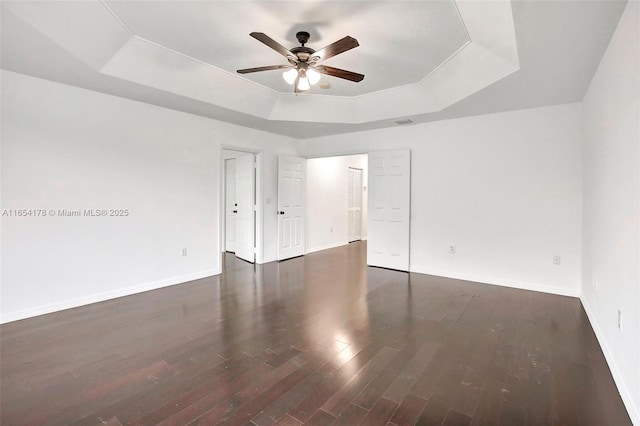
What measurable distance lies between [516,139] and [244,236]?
4857 mm

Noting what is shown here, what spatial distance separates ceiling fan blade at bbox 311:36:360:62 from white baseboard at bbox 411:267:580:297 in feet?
12.3

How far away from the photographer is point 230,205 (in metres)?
6.91

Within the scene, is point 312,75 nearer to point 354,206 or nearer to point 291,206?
point 291,206

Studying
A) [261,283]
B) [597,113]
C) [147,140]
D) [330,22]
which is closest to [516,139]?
[597,113]

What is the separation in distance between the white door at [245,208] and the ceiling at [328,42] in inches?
67.4

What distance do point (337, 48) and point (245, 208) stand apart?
13.8 ft

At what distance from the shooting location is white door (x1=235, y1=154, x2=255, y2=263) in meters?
6.00

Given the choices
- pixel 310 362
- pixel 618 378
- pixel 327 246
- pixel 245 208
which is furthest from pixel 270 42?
pixel 327 246

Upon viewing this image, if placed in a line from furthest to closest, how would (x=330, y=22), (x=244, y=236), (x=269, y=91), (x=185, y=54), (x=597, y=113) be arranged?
1. (x=244, y=236)
2. (x=269, y=91)
3. (x=185, y=54)
4. (x=597, y=113)
5. (x=330, y=22)

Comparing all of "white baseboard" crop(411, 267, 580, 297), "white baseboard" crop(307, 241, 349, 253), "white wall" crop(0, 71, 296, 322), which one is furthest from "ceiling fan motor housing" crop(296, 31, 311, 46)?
"white baseboard" crop(307, 241, 349, 253)

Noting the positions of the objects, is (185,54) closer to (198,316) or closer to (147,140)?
(147,140)

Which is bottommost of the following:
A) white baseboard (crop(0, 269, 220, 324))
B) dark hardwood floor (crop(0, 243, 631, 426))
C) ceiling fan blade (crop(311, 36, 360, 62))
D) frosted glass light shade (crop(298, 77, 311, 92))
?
dark hardwood floor (crop(0, 243, 631, 426))

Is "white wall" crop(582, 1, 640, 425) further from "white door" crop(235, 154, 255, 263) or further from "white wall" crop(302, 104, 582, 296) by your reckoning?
"white door" crop(235, 154, 255, 263)

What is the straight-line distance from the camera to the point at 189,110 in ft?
14.6
